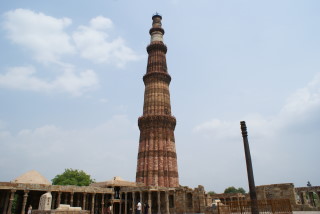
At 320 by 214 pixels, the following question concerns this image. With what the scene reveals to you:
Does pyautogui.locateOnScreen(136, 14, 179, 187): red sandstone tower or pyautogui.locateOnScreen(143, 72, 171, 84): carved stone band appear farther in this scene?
pyautogui.locateOnScreen(143, 72, 171, 84): carved stone band

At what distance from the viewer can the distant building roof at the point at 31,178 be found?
2572cm

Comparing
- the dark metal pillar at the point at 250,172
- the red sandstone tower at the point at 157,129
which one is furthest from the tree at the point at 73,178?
the dark metal pillar at the point at 250,172

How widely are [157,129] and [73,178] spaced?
18.8 metres

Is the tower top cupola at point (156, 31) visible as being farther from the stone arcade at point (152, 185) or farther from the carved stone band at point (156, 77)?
the carved stone band at point (156, 77)

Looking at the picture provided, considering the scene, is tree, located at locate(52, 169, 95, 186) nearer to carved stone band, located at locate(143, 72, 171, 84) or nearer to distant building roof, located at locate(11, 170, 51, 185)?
distant building roof, located at locate(11, 170, 51, 185)

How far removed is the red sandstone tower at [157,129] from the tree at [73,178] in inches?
589

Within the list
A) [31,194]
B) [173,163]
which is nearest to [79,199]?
[31,194]

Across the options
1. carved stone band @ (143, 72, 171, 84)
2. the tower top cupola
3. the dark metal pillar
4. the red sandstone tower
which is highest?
the tower top cupola

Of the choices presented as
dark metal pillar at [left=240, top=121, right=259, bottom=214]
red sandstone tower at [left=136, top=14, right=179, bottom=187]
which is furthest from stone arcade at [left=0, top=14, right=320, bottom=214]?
dark metal pillar at [left=240, top=121, right=259, bottom=214]

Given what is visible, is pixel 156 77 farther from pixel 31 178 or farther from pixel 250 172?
pixel 250 172

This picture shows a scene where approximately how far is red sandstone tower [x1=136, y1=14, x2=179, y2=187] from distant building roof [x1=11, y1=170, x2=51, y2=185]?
11.6 metres

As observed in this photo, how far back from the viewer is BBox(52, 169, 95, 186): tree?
4178 cm

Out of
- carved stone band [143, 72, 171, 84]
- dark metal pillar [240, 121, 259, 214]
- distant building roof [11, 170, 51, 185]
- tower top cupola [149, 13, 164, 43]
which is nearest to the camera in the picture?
dark metal pillar [240, 121, 259, 214]

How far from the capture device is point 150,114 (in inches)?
1371
